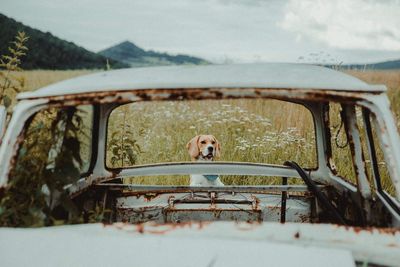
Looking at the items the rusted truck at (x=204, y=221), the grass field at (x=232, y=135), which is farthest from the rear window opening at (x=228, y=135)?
the rusted truck at (x=204, y=221)

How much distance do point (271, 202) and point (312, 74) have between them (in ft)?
5.26

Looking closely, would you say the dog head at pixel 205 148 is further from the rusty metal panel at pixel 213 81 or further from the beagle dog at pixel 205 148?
the rusty metal panel at pixel 213 81

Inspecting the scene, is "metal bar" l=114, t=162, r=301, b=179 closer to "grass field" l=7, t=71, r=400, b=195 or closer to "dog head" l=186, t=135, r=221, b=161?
"grass field" l=7, t=71, r=400, b=195

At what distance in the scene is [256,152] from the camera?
16.3 feet

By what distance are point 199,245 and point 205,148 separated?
3672 mm

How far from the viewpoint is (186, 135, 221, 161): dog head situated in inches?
192

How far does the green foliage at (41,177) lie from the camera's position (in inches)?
61.6

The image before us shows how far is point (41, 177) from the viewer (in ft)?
5.53

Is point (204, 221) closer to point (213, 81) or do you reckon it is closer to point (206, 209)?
point (213, 81)

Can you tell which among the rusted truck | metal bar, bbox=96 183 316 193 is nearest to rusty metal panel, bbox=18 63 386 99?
the rusted truck

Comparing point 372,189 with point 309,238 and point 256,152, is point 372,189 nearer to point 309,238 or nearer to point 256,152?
point 309,238

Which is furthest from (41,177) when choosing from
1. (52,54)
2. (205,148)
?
(52,54)

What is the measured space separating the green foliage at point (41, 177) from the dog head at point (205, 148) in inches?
119

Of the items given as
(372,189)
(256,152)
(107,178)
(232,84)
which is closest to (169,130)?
(256,152)
